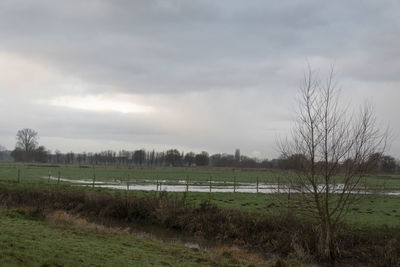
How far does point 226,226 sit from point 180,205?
422 cm

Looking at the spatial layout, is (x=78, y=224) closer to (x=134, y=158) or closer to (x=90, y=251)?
(x=90, y=251)

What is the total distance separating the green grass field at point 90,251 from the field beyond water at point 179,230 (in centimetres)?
3

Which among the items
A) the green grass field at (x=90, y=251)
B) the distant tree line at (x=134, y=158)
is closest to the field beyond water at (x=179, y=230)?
the green grass field at (x=90, y=251)

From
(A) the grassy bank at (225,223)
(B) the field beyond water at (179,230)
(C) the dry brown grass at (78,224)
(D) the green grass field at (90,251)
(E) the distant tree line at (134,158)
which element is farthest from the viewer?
(E) the distant tree line at (134,158)

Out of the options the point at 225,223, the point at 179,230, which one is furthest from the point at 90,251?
the point at 179,230

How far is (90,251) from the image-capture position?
36.7 feet

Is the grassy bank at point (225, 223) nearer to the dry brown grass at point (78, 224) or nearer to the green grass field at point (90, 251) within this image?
the dry brown grass at point (78, 224)

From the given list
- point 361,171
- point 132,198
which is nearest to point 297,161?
point 361,171

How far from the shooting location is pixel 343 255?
15078 millimetres

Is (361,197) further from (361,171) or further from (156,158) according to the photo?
(156,158)

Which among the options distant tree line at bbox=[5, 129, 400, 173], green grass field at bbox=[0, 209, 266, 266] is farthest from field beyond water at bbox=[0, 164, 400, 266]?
distant tree line at bbox=[5, 129, 400, 173]

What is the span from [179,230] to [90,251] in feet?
33.0

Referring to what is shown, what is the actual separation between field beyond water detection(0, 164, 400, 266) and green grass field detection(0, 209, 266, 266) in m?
0.03

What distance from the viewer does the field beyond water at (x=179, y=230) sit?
1132cm
